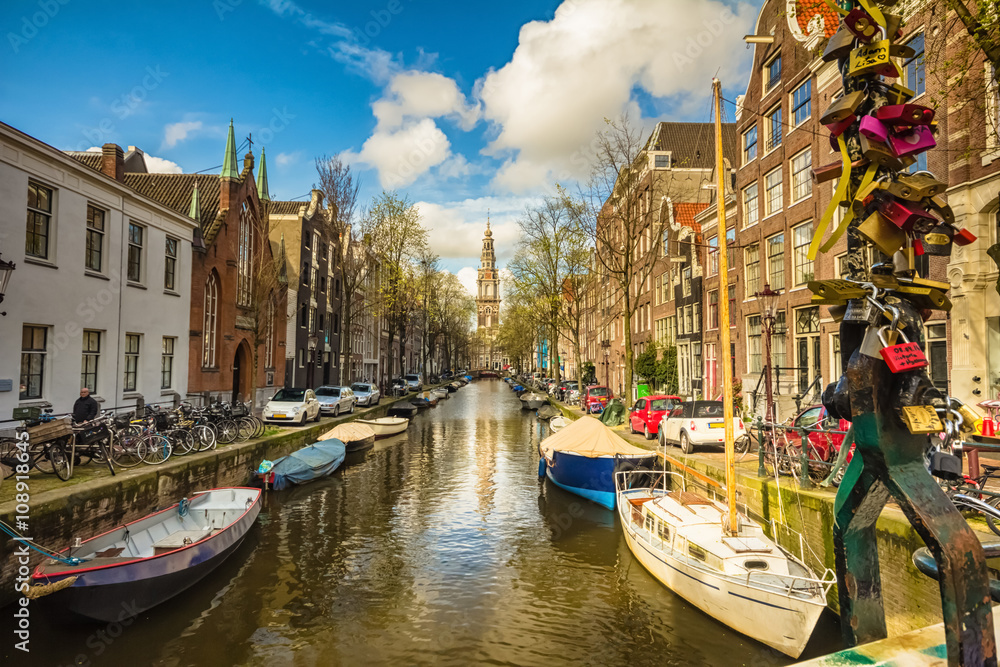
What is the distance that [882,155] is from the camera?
4254 mm

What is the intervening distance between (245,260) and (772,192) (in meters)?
27.0

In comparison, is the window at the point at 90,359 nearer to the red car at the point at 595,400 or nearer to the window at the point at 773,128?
the red car at the point at 595,400

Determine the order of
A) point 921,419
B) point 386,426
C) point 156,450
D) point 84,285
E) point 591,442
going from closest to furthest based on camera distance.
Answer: point 921,419, point 156,450, point 591,442, point 84,285, point 386,426

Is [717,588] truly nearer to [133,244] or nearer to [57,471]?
[57,471]

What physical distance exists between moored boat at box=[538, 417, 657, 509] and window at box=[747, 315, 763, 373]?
12.9 metres

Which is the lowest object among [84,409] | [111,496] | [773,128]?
[111,496]

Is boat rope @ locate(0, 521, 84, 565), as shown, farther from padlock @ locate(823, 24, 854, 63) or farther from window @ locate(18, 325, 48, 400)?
padlock @ locate(823, 24, 854, 63)

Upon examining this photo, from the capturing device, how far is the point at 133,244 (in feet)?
69.4

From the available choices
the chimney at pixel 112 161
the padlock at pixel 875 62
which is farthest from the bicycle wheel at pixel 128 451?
the padlock at pixel 875 62

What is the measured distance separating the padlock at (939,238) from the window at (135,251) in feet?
77.0

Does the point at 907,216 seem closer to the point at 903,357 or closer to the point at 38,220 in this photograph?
the point at 903,357

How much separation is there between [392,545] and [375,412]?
83.3 ft

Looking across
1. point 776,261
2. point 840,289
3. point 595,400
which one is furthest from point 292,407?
point 840,289

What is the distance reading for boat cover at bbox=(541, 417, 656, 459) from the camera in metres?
16.6
